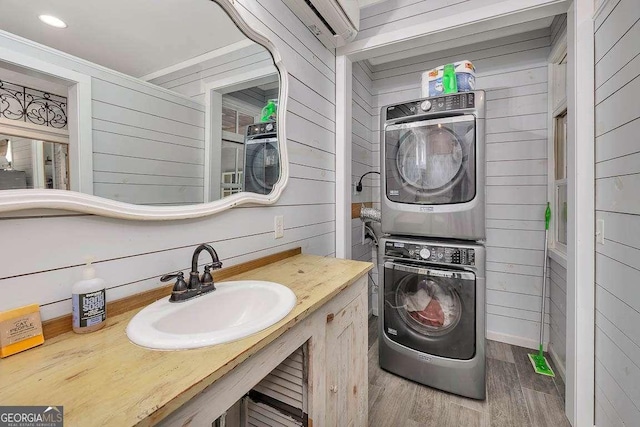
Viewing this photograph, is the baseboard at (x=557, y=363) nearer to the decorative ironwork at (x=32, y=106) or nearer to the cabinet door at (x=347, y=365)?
the cabinet door at (x=347, y=365)

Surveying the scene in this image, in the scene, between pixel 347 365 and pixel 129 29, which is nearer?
pixel 129 29

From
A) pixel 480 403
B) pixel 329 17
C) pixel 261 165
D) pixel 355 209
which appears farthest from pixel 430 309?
pixel 329 17

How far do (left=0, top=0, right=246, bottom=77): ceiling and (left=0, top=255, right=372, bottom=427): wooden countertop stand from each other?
786 millimetres

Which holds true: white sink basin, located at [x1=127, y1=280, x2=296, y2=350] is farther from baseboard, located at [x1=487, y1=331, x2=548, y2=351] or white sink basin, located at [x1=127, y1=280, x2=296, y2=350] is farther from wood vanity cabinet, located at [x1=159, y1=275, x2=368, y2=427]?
baseboard, located at [x1=487, y1=331, x2=548, y2=351]

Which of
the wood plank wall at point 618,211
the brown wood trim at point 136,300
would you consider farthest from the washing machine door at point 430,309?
the brown wood trim at point 136,300

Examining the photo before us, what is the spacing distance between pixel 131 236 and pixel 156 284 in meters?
0.20

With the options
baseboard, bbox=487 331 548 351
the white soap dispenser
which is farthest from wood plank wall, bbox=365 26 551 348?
the white soap dispenser

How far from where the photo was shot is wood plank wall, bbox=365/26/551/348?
2281 mm

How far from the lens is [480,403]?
1.74 m

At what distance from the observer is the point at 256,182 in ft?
4.71

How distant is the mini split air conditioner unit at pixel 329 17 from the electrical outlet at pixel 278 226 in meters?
1.24

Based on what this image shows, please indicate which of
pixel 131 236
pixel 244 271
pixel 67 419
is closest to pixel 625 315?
pixel 244 271

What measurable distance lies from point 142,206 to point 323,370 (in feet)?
2.85

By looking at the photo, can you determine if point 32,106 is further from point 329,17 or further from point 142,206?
point 329,17
